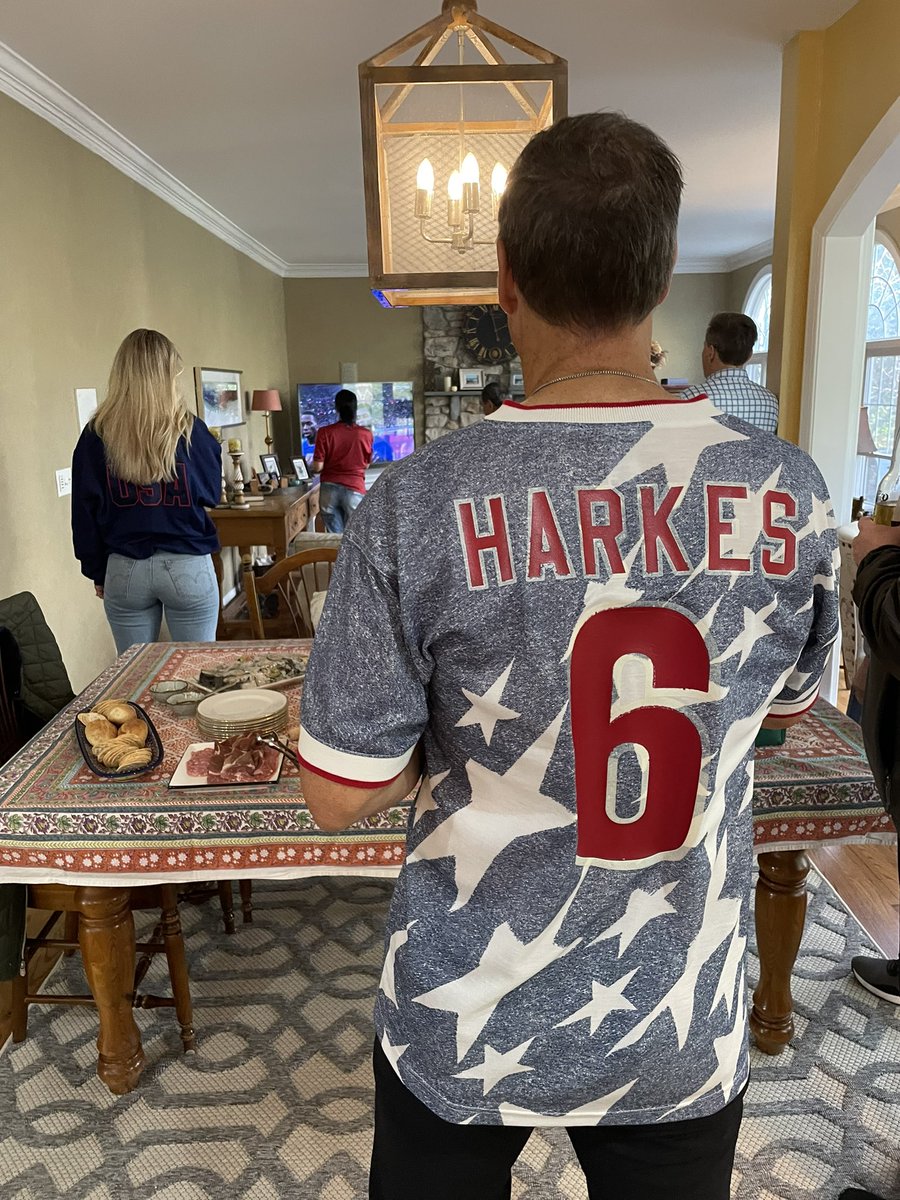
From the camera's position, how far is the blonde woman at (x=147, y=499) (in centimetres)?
293

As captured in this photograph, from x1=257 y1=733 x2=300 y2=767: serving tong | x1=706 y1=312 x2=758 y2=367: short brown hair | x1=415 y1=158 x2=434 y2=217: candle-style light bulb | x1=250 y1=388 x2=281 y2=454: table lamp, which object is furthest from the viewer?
x1=250 y1=388 x2=281 y2=454: table lamp

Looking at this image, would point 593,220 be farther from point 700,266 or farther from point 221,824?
point 700,266

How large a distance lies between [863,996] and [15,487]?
333 centimetres

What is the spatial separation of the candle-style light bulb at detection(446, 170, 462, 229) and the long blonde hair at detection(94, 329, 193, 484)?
1392mm

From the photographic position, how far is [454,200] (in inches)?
74.7

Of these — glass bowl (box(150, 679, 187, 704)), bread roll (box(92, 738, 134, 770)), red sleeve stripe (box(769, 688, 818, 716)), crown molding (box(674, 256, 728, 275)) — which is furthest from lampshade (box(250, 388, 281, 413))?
red sleeve stripe (box(769, 688, 818, 716))

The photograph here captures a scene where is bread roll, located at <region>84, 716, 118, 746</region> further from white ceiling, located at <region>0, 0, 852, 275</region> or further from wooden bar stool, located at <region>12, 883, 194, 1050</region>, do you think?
white ceiling, located at <region>0, 0, 852, 275</region>

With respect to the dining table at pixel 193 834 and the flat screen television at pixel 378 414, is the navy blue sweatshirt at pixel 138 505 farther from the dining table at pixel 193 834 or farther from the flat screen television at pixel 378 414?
the flat screen television at pixel 378 414

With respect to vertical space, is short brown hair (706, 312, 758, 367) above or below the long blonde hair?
above

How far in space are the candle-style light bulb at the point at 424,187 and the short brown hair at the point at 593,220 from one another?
1.23 m

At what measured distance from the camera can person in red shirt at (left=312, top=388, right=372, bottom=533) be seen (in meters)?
6.79

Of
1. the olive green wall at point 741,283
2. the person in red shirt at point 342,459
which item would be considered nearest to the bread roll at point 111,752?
the person in red shirt at point 342,459

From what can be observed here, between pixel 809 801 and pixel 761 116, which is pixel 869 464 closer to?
pixel 761 116

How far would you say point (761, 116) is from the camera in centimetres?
441
